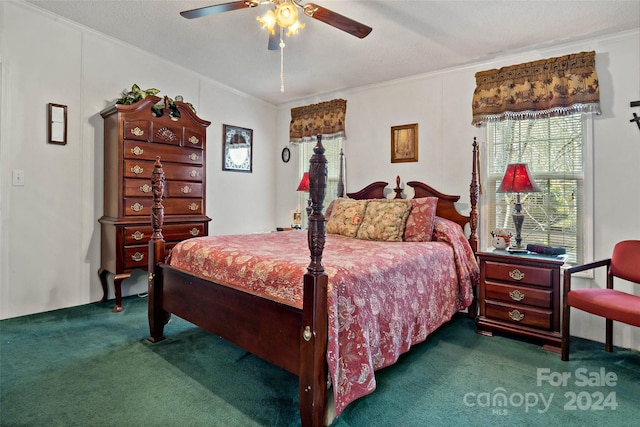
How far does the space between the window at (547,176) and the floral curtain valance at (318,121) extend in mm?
1799

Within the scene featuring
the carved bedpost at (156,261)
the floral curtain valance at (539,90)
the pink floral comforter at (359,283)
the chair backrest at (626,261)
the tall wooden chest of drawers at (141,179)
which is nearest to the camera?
the pink floral comforter at (359,283)

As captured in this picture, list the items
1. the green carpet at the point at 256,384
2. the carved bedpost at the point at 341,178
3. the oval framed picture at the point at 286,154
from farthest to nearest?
the oval framed picture at the point at 286,154, the carved bedpost at the point at 341,178, the green carpet at the point at 256,384

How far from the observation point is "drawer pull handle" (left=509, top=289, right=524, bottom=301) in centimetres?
267

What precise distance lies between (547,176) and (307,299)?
105 inches

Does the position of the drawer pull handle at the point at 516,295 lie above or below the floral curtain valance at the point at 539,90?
below

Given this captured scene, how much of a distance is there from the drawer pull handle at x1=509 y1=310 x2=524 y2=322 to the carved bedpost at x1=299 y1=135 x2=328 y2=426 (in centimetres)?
188

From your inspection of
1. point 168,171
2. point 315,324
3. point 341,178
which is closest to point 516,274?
point 315,324

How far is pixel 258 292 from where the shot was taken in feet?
6.06

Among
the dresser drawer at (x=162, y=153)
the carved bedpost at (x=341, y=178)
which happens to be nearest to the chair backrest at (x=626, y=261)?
the carved bedpost at (x=341, y=178)

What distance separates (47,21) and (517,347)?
191 inches

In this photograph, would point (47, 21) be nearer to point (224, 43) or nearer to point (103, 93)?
→ point (103, 93)

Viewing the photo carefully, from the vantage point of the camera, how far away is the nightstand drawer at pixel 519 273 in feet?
8.41

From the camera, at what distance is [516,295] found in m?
2.69

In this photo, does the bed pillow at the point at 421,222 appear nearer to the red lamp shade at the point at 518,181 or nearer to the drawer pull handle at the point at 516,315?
the red lamp shade at the point at 518,181
